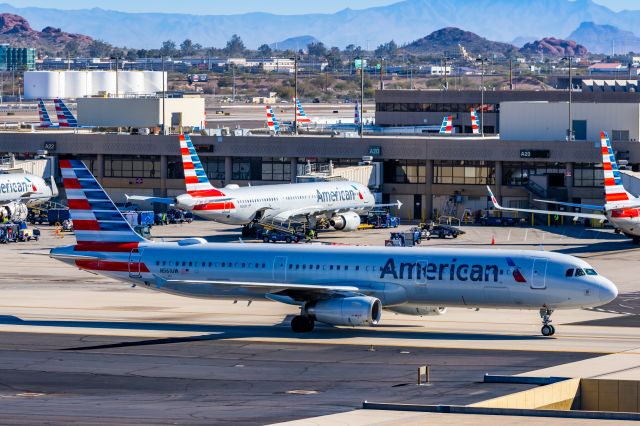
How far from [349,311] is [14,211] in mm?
62309

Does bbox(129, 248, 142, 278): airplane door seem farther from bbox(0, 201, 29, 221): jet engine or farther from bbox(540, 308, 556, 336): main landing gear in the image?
bbox(0, 201, 29, 221): jet engine

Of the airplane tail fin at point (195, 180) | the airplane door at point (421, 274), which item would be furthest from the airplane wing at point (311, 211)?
the airplane door at point (421, 274)

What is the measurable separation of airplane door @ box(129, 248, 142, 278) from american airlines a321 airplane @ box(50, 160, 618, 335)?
0.05 metres

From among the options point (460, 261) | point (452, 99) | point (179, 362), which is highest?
point (452, 99)

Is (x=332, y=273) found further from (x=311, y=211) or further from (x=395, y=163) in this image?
(x=395, y=163)

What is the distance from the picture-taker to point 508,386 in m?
47.6

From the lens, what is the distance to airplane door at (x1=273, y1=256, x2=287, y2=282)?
209 ft

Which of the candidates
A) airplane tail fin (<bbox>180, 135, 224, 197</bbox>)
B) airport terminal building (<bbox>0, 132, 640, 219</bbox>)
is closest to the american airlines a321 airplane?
airplane tail fin (<bbox>180, 135, 224, 197</bbox>)

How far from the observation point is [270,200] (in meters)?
108

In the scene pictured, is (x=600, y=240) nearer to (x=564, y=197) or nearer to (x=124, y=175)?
(x=564, y=197)

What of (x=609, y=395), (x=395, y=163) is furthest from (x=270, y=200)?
(x=609, y=395)

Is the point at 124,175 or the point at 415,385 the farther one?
the point at 124,175

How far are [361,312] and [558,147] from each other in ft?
215

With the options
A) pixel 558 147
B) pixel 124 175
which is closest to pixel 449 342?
pixel 558 147
